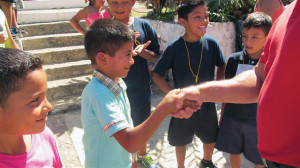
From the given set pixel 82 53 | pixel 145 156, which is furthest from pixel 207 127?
pixel 82 53

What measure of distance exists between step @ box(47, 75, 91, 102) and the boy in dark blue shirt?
274 centimetres

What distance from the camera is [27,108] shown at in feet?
3.65

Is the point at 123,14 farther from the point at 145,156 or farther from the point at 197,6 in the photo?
the point at 145,156

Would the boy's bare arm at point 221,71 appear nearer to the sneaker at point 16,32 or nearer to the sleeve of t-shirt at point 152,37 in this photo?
the sleeve of t-shirt at point 152,37

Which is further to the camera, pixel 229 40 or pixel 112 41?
pixel 229 40

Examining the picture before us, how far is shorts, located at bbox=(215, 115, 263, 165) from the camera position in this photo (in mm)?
2359

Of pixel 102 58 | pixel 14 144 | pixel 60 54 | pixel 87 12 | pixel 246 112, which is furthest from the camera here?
pixel 60 54

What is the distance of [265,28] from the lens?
2410 millimetres

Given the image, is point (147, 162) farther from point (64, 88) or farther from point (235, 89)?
point (64, 88)

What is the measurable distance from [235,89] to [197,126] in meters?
0.92

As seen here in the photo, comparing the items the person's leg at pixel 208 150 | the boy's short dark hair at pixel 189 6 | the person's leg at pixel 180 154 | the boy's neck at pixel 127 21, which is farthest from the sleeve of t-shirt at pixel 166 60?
the person's leg at pixel 208 150

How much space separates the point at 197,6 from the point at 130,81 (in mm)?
999

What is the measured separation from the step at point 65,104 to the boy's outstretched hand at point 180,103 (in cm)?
304

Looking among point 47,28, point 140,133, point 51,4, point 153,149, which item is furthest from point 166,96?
point 51,4
